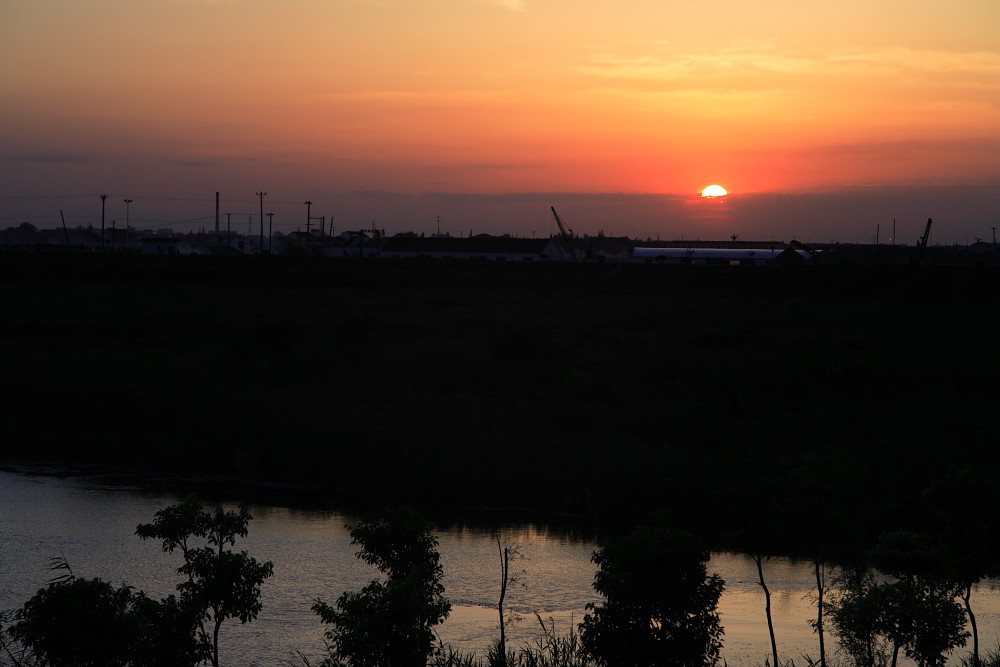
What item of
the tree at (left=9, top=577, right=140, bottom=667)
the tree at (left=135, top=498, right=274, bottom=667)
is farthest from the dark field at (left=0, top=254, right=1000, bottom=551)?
the tree at (left=9, top=577, right=140, bottom=667)

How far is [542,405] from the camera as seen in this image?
23.0 m

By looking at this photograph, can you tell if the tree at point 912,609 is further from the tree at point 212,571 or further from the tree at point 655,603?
the tree at point 212,571

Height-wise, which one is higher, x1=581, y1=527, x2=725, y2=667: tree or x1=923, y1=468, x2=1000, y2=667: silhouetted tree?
x1=923, y1=468, x2=1000, y2=667: silhouetted tree

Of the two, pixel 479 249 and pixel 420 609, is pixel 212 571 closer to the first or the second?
pixel 420 609

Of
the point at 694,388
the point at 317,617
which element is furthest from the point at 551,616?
the point at 694,388

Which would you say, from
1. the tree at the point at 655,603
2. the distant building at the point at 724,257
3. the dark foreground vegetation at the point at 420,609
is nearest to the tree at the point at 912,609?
the dark foreground vegetation at the point at 420,609

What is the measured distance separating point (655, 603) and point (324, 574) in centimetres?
758

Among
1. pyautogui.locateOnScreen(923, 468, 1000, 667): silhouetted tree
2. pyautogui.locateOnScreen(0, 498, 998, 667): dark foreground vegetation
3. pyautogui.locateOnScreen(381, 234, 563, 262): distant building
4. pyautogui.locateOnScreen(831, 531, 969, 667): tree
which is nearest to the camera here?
pyautogui.locateOnScreen(0, 498, 998, 667): dark foreground vegetation

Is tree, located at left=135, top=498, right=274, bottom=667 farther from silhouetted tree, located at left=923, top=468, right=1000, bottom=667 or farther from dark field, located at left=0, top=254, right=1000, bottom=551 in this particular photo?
silhouetted tree, located at left=923, top=468, right=1000, bottom=667

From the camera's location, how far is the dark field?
17.5 meters

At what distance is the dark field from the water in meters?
1.43

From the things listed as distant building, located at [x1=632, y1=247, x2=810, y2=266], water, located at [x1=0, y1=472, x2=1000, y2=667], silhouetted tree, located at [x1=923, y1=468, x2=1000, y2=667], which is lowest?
water, located at [x1=0, y1=472, x2=1000, y2=667]

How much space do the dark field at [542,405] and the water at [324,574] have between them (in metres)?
1.43

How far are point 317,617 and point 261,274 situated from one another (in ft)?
171
